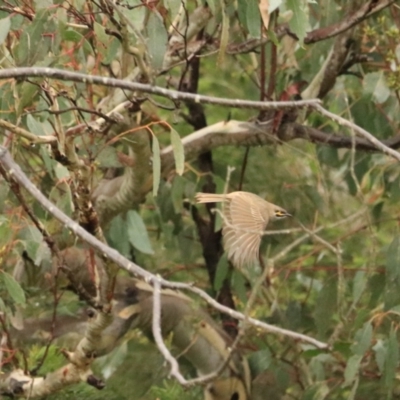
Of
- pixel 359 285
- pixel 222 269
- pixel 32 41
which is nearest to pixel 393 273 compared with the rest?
pixel 359 285

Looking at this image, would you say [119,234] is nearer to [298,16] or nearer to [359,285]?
[359,285]

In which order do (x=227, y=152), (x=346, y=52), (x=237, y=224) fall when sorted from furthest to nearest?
(x=227, y=152)
(x=346, y=52)
(x=237, y=224)

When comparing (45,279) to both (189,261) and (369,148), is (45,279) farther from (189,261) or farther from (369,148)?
(369,148)

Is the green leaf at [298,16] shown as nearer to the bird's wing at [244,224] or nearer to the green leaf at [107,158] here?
the bird's wing at [244,224]

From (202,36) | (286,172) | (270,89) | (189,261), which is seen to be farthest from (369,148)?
Answer: (189,261)

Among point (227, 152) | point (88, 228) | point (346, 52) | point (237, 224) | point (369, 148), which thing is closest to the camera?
point (237, 224)

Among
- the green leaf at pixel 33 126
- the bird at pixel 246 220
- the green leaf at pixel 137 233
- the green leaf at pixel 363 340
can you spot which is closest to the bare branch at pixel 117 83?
the bird at pixel 246 220

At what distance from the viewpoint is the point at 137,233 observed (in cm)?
188

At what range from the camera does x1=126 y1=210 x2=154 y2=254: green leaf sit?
1.88 metres

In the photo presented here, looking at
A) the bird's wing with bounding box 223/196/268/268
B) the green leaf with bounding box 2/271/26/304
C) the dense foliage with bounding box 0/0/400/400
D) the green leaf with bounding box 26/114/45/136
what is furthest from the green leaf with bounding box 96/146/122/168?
the bird's wing with bounding box 223/196/268/268

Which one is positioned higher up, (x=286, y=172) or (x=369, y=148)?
(x=369, y=148)

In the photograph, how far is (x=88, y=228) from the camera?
51.1 inches

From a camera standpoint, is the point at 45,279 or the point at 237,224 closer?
the point at 237,224

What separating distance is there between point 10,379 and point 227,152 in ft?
2.91
